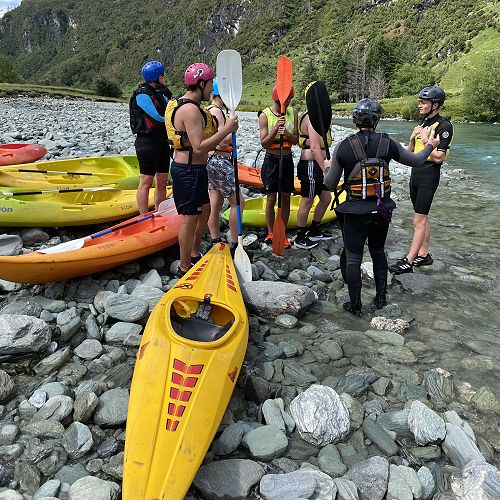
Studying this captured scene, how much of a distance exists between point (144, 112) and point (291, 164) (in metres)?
1.82

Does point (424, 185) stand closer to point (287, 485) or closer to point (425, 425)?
point (425, 425)

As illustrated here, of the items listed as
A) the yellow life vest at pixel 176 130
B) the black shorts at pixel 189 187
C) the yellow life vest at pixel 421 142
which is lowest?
the black shorts at pixel 189 187

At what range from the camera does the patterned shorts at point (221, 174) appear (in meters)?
4.87

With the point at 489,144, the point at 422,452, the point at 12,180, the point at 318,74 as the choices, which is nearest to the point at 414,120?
the point at 489,144

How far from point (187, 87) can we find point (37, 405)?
9.06 feet

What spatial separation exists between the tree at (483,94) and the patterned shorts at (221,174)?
128 feet

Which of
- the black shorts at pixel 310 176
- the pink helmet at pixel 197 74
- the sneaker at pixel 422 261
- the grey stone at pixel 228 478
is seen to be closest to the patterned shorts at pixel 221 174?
the black shorts at pixel 310 176

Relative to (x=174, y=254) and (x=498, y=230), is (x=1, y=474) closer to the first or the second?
(x=174, y=254)

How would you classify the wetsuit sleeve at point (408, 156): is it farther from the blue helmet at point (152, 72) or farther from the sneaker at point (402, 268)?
the blue helmet at point (152, 72)

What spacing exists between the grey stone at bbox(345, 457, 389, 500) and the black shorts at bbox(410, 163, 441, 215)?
315 cm

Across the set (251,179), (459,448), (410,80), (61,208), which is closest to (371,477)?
(459,448)

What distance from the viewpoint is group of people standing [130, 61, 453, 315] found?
359 cm

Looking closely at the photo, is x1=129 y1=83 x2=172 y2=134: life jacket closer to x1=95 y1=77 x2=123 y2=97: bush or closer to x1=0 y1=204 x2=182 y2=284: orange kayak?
x1=0 y1=204 x2=182 y2=284: orange kayak

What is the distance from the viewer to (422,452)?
251 centimetres
